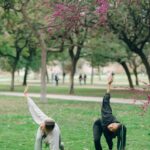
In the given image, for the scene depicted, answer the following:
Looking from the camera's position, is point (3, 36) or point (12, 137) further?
point (3, 36)

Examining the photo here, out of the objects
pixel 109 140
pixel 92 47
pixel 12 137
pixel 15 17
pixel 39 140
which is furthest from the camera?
pixel 92 47

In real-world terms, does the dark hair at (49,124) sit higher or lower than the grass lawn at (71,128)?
higher

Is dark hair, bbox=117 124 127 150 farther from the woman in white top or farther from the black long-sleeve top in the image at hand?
the woman in white top

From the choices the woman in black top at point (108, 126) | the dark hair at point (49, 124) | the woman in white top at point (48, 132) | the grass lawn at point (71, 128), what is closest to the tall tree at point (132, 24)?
the grass lawn at point (71, 128)

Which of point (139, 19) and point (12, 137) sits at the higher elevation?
point (139, 19)

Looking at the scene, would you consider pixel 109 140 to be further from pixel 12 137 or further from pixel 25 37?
pixel 25 37

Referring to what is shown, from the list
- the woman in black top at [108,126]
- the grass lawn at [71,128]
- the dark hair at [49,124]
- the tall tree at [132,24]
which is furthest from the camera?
the tall tree at [132,24]

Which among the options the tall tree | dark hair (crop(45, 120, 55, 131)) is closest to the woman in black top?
dark hair (crop(45, 120, 55, 131))

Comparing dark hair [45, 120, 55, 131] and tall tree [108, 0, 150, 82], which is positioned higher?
tall tree [108, 0, 150, 82]

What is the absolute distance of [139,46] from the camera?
1256 inches

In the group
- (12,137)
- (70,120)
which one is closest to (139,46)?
(70,120)

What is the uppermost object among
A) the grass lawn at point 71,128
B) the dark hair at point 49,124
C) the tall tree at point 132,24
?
the tall tree at point 132,24

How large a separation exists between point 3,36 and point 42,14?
34.1 feet

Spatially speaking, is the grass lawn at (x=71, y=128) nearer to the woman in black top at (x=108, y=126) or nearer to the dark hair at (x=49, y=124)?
the woman in black top at (x=108, y=126)
